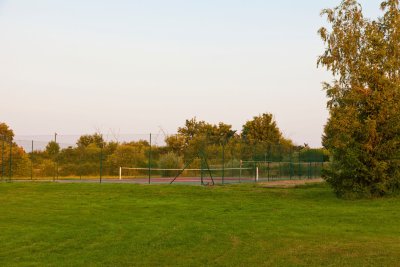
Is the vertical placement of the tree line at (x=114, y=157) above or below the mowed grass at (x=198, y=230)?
above

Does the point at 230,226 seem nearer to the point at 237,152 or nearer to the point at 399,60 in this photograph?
the point at 399,60

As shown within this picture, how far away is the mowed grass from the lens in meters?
9.81

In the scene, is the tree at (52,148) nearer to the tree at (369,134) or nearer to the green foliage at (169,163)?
the green foliage at (169,163)

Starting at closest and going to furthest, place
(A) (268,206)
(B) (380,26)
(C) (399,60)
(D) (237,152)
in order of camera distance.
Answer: (A) (268,206)
(C) (399,60)
(B) (380,26)
(D) (237,152)

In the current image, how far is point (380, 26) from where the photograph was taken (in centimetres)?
3319

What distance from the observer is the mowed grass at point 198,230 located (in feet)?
32.2

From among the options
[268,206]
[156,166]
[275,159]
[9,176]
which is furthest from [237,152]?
[268,206]

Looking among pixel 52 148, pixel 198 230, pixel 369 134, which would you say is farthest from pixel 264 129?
pixel 198 230

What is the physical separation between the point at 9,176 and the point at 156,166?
11.4 meters

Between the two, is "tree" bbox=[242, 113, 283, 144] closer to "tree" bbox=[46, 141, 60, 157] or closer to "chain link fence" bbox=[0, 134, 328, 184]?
"chain link fence" bbox=[0, 134, 328, 184]

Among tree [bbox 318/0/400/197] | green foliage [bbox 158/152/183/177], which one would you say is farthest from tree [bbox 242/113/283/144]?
tree [bbox 318/0/400/197]

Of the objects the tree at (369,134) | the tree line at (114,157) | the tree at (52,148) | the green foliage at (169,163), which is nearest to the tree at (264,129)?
the tree line at (114,157)

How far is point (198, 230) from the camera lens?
13148 mm

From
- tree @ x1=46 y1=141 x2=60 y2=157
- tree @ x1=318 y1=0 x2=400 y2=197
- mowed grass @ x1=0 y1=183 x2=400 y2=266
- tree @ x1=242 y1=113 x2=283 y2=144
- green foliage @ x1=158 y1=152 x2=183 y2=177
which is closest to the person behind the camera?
mowed grass @ x1=0 y1=183 x2=400 y2=266
